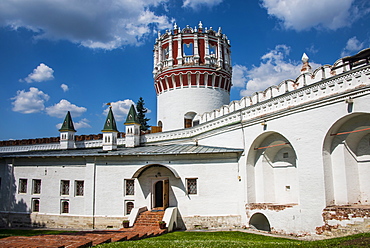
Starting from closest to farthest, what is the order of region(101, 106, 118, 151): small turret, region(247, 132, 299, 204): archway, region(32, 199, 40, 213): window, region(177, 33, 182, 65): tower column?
region(247, 132, 299, 204): archway → region(32, 199, 40, 213): window → region(101, 106, 118, 151): small turret → region(177, 33, 182, 65): tower column

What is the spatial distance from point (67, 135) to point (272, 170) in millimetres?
20246

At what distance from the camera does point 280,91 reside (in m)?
15.5

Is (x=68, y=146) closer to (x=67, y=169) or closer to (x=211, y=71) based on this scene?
(x=67, y=169)

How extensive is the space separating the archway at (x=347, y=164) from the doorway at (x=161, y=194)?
9872 mm

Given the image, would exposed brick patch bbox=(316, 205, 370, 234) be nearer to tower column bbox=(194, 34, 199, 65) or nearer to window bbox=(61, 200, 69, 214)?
window bbox=(61, 200, 69, 214)

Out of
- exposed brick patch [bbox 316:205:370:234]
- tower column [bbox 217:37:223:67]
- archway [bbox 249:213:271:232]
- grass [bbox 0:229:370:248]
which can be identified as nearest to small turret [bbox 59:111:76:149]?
grass [bbox 0:229:370:248]

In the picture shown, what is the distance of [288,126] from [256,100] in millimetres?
3139

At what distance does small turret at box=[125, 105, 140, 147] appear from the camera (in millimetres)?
24891

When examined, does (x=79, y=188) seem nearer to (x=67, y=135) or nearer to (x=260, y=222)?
(x=67, y=135)

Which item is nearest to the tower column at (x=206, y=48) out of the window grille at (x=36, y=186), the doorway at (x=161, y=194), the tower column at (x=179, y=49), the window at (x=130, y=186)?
the tower column at (x=179, y=49)

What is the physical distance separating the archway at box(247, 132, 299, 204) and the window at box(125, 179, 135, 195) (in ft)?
26.0

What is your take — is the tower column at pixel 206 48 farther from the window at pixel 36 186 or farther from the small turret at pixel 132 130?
the window at pixel 36 186

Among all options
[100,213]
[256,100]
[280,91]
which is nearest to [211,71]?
[256,100]

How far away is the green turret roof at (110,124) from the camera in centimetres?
2461
